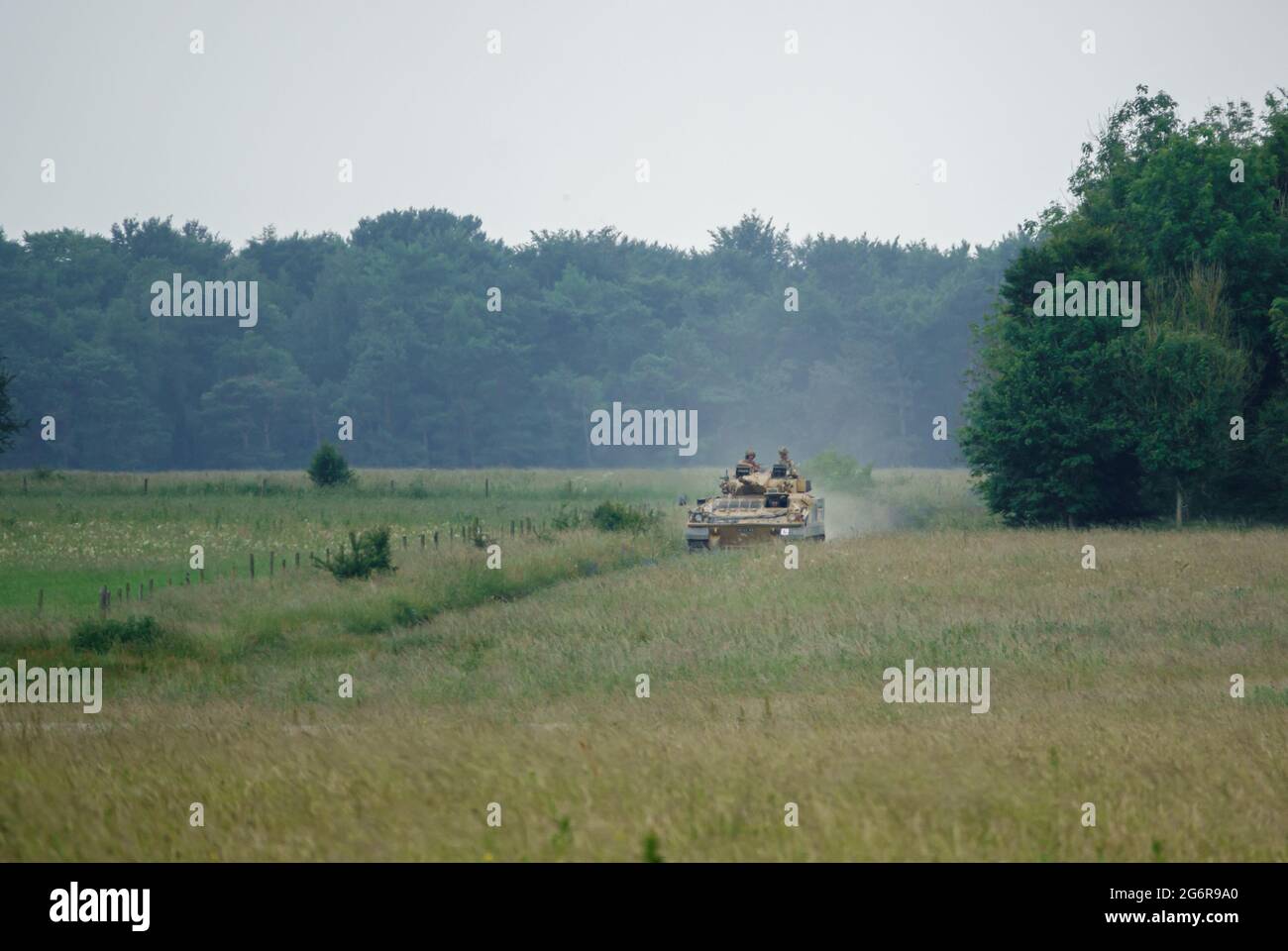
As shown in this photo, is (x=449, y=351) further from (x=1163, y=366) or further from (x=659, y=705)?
(x=659, y=705)

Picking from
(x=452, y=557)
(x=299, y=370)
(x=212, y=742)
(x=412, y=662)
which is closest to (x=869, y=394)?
(x=299, y=370)

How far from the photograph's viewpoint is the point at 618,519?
36.8 metres

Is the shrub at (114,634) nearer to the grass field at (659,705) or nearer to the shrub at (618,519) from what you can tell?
the grass field at (659,705)

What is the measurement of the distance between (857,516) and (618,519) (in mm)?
14173

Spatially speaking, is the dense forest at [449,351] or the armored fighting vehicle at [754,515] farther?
the dense forest at [449,351]

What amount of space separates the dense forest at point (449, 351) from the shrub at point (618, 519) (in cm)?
5790

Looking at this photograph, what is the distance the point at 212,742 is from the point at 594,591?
14185mm

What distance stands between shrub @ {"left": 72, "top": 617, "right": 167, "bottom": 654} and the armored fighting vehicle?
1528 cm

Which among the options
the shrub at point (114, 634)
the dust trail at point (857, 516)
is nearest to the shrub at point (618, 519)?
the dust trail at point (857, 516)

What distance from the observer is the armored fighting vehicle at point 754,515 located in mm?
32469
